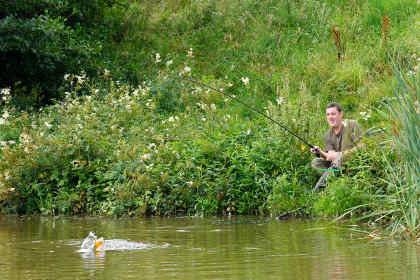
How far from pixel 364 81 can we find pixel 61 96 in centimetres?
652

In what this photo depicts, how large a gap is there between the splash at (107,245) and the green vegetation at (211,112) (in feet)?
7.59

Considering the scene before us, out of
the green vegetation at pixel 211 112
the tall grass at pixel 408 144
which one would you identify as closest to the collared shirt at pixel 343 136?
the green vegetation at pixel 211 112

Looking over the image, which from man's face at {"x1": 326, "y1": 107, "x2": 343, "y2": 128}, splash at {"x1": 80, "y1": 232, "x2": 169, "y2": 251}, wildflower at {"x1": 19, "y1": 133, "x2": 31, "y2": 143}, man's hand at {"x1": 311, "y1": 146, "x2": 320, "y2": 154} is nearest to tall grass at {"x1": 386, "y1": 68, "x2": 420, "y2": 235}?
man's hand at {"x1": 311, "y1": 146, "x2": 320, "y2": 154}

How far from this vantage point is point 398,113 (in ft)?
24.6

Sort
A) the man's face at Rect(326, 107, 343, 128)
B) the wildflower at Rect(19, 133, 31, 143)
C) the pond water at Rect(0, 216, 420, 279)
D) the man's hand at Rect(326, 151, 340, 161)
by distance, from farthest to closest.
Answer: the wildflower at Rect(19, 133, 31, 143) < the man's face at Rect(326, 107, 343, 128) < the man's hand at Rect(326, 151, 340, 161) < the pond water at Rect(0, 216, 420, 279)

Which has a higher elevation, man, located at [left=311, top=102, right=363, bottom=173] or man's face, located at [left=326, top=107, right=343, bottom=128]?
man's face, located at [left=326, top=107, right=343, bottom=128]

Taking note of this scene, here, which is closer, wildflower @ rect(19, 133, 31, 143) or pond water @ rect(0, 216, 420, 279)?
pond water @ rect(0, 216, 420, 279)

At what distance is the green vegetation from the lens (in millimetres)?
9734

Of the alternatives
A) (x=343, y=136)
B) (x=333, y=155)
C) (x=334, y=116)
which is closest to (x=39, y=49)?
(x=334, y=116)

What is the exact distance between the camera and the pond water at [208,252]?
5844mm

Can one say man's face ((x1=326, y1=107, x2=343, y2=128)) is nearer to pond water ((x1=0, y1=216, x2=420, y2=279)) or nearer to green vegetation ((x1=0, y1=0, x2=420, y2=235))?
green vegetation ((x1=0, y1=0, x2=420, y2=235))

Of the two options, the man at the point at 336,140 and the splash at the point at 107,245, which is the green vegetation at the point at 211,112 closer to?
the man at the point at 336,140

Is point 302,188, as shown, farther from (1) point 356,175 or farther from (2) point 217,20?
(2) point 217,20

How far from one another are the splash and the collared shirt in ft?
11.4
